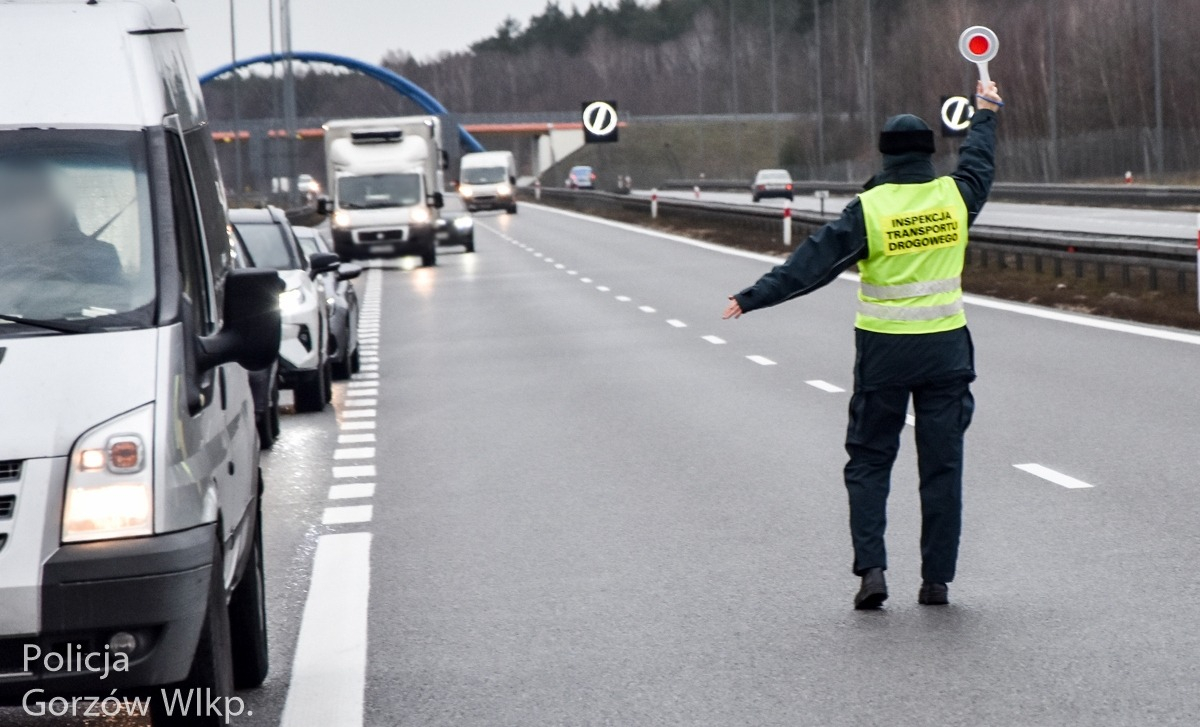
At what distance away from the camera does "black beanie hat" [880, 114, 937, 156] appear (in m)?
7.61

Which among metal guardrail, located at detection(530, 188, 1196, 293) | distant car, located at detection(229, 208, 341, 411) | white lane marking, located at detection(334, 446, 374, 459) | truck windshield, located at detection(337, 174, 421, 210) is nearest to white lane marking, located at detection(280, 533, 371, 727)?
white lane marking, located at detection(334, 446, 374, 459)

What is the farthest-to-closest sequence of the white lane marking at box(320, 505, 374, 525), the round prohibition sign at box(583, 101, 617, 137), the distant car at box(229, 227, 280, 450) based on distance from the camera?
1. the round prohibition sign at box(583, 101, 617, 137)
2. the distant car at box(229, 227, 280, 450)
3. the white lane marking at box(320, 505, 374, 525)

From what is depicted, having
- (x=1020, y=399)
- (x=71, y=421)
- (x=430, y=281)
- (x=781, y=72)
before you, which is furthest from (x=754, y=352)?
(x=781, y=72)

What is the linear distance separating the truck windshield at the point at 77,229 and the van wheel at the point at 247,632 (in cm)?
118

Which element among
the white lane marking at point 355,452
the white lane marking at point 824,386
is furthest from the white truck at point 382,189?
the white lane marking at point 355,452

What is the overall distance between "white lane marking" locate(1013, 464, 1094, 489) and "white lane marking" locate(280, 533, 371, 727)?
3.45m

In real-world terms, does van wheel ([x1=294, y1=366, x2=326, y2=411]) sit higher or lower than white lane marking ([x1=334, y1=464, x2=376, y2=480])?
higher

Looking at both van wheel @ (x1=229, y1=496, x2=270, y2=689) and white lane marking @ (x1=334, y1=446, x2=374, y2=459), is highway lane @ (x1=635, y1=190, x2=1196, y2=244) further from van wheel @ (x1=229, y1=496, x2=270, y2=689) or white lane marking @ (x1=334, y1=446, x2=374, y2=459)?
van wheel @ (x1=229, y1=496, x2=270, y2=689)

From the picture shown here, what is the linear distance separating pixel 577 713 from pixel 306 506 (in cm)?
489

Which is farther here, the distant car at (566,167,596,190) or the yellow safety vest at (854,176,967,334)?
the distant car at (566,167,596,190)

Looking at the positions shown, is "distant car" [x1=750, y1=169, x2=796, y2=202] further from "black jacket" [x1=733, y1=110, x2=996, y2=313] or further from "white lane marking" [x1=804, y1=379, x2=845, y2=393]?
"black jacket" [x1=733, y1=110, x2=996, y2=313]

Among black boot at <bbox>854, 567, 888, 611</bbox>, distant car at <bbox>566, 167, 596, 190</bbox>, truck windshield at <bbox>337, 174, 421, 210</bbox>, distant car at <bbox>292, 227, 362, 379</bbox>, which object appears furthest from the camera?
distant car at <bbox>566, 167, 596, 190</bbox>

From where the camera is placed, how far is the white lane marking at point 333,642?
20.2 feet

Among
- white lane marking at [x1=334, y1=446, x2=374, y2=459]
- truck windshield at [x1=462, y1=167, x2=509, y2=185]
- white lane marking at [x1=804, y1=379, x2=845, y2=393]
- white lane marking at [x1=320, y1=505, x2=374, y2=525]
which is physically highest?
truck windshield at [x1=462, y1=167, x2=509, y2=185]
